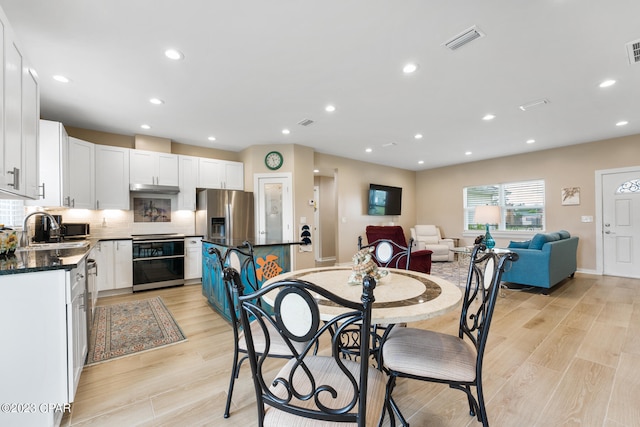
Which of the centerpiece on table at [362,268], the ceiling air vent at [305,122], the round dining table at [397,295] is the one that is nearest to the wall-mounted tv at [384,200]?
the ceiling air vent at [305,122]

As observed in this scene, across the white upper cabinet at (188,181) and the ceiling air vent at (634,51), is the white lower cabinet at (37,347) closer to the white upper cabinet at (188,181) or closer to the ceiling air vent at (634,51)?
the white upper cabinet at (188,181)

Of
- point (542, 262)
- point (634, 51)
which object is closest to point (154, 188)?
point (634, 51)

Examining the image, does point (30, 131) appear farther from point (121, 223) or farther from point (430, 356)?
point (430, 356)

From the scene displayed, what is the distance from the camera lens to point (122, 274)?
417 centimetres

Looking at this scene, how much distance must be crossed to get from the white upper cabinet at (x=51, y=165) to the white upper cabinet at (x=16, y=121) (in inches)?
54.6

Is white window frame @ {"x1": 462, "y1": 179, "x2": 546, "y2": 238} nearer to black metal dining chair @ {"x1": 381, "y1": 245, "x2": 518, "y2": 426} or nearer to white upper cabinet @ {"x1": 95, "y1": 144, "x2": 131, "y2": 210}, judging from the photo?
black metal dining chair @ {"x1": 381, "y1": 245, "x2": 518, "y2": 426}

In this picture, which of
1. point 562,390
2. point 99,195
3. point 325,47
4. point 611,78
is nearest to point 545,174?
point 611,78

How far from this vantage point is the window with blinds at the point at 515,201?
6125mm

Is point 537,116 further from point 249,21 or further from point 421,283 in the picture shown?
point 249,21

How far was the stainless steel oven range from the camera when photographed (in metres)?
4.29

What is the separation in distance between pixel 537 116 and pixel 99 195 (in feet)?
22.1

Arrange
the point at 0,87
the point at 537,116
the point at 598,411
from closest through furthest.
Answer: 1. the point at 0,87
2. the point at 598,411
3. the point at 537,116

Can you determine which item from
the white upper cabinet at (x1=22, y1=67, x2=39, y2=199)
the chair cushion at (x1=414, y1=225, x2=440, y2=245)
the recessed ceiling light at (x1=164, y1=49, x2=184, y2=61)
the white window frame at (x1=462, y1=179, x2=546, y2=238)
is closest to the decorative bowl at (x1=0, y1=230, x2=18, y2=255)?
the white upper cabinet at (x1=22, y1=67, x2=39, y2=199)

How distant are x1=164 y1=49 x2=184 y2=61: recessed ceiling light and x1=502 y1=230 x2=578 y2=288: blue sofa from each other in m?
4.76
